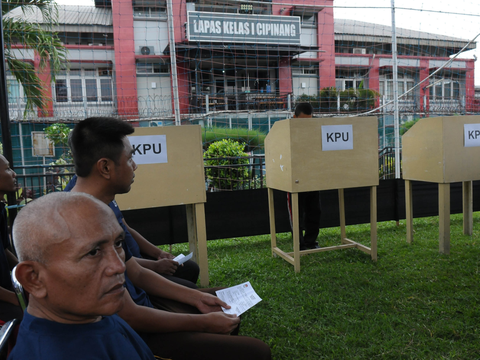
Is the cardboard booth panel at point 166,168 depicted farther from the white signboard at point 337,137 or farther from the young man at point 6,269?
the white signboard at point 337,137

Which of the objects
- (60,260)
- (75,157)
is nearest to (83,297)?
(60,260)

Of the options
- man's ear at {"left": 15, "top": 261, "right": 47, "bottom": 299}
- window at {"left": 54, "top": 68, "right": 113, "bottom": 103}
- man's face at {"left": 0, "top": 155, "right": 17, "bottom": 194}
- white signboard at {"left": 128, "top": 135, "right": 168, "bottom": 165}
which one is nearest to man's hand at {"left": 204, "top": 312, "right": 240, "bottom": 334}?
man's ear at {"left": 15, "top": 261, "right": 47, "bottom": 299}

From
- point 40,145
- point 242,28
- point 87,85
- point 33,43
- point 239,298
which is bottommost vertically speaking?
point 239,298

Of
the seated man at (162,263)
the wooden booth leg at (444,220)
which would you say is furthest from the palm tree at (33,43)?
the wooden booth leg at (444,220)

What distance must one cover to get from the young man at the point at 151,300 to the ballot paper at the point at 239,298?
0.05 m

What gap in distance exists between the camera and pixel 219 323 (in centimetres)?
131

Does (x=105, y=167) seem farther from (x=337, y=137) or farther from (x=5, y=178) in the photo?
(x=337, y=137)

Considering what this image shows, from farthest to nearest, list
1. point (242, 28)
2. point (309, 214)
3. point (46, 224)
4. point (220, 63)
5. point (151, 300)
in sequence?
point (242, 28)
point (220, 63)
point (309, 214)
point (151, 300)
point (46, 224)

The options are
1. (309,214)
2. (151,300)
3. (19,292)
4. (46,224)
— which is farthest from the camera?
(309,214)

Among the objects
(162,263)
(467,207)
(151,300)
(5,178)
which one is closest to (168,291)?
(151,300)

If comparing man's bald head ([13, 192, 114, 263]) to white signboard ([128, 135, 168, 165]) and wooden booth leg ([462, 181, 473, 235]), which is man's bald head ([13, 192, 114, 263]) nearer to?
white signboard ([128, 135, 168, 165])

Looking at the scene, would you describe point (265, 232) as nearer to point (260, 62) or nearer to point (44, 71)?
point (44, 71)

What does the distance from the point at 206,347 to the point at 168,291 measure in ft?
1.32

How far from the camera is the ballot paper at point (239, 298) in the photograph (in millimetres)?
1498
